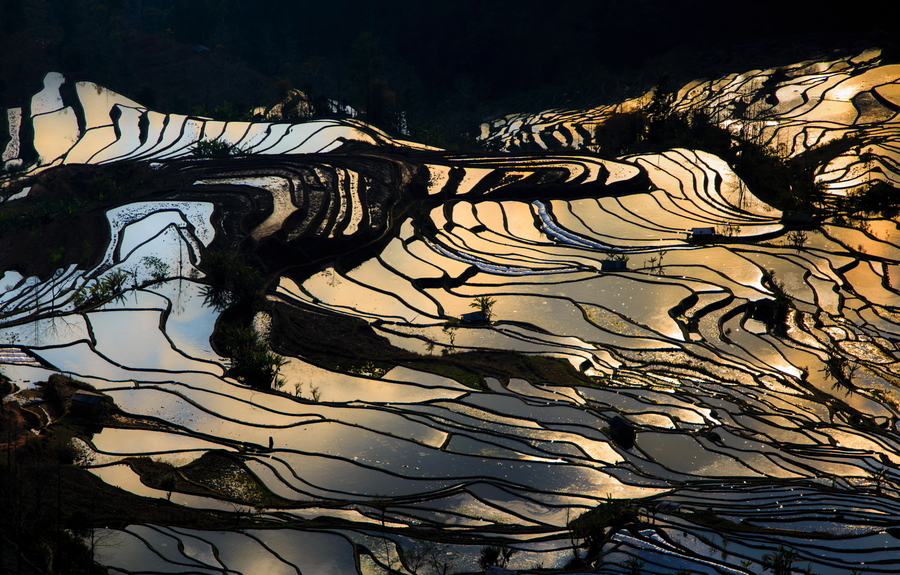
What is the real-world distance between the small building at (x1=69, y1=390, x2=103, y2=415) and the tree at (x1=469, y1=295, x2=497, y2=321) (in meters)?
6.35

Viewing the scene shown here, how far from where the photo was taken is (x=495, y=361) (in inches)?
456

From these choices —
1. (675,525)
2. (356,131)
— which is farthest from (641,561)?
(356,131)

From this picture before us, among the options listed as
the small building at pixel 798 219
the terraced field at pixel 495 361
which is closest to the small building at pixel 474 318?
the terraced field at pixel 495 361

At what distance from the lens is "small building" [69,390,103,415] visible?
9156mm

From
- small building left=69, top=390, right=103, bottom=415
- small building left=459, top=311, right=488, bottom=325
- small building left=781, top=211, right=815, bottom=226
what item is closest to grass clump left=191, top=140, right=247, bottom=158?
small building left=459, top=311, right=488, bottom=325

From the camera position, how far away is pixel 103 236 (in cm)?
1573

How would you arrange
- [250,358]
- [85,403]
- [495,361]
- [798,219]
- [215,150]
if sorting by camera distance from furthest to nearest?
[215,150], [798,219], [495,361], [250,358], [85,403]

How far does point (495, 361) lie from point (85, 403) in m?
5.76

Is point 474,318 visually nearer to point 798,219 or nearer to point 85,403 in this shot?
point 85,403

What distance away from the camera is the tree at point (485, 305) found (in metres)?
13.1

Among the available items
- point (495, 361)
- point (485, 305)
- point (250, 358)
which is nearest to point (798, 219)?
point (485, 305)

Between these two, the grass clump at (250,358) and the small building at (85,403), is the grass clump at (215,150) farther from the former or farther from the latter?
the small building at (85,403)

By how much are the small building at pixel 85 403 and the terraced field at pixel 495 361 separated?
1.03 ft

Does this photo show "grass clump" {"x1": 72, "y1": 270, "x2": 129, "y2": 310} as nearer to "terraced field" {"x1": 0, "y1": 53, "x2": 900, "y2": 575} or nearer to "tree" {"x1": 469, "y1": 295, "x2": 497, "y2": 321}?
"terraced field" {"x1": 0, "y1": 53, "x2": 900, "y2": 575}
